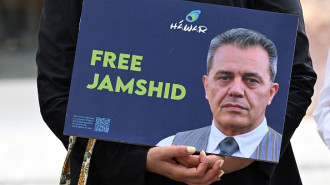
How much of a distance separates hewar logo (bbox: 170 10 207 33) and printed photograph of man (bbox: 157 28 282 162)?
46 millimetres

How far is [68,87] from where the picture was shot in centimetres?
270

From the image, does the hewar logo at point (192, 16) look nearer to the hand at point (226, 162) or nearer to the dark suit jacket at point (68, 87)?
the dark suit jacket at point (68, 87)

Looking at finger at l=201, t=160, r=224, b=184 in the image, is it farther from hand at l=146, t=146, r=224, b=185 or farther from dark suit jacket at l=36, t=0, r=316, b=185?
dark suit jacket at l=36, t=0, r=316, b=185

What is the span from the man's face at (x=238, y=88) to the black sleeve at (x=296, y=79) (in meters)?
0.22

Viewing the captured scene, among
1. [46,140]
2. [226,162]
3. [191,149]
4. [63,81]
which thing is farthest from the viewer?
[46,140]

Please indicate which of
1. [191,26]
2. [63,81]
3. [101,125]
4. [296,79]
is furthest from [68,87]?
[296,79]

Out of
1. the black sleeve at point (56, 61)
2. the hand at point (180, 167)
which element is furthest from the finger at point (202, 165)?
the black sleeve at point (56, 61)

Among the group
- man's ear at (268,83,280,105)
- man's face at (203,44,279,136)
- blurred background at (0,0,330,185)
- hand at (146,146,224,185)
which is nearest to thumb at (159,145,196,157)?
hand at (146,146,224,185)

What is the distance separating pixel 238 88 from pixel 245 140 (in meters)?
0.14

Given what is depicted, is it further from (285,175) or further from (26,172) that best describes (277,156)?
(26,172)

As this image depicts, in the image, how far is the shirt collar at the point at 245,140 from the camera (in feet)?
8.18

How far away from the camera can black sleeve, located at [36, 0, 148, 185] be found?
104 inches

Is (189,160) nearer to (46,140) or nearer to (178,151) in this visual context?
(178,151)

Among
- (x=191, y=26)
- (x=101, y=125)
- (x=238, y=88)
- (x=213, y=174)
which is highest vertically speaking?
(x=191, y=26)
